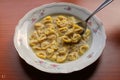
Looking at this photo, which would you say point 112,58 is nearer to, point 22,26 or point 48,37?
point 48,37

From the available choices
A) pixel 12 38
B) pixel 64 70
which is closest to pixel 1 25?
pixel 12 38
